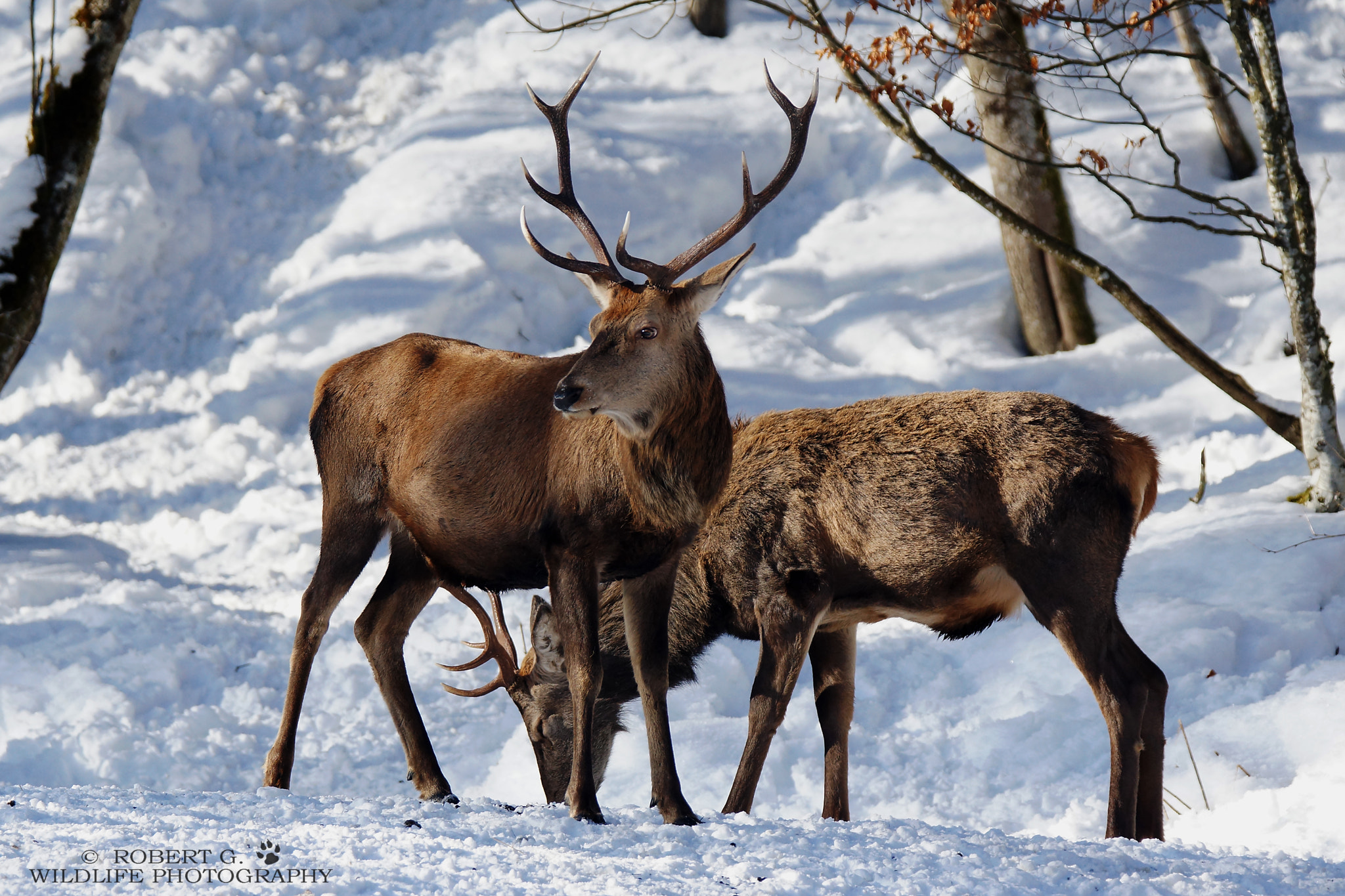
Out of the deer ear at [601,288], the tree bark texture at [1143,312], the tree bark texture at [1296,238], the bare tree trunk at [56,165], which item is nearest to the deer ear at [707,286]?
the deer ear at [601,288]

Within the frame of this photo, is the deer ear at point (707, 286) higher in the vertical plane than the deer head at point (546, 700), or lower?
higher

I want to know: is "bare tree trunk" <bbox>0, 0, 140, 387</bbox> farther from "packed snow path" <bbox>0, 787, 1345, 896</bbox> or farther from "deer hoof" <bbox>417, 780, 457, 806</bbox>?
"deer hoof" <bbox>417, 780, 457, 806</bbox>

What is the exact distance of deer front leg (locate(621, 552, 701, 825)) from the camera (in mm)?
4527

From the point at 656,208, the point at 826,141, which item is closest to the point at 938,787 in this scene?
the point at 656,208

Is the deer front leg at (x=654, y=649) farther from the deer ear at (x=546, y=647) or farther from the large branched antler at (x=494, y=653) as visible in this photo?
the deer ear at (x=546, y=647)

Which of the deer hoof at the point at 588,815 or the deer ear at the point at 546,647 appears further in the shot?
the deer ear at the point at 546,647

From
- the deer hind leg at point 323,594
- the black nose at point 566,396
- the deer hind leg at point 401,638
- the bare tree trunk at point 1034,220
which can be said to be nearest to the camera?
the black nose at point 566,396

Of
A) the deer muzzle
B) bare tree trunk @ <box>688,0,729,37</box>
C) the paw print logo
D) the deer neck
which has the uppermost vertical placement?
bare tree trunk @ <box>688,0,729,37</box>


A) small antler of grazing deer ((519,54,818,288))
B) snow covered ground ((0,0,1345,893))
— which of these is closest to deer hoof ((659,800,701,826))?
snow covered ground ((0,0,1345,893))

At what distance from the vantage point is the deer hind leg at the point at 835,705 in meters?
5.85

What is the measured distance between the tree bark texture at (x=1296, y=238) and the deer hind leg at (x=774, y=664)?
4.01 metres

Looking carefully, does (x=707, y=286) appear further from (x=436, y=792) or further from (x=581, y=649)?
→ (x=436, y=792)

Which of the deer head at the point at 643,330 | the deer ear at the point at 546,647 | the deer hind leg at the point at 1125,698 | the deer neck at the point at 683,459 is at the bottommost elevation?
the deer hind leg at the point at 1125,698

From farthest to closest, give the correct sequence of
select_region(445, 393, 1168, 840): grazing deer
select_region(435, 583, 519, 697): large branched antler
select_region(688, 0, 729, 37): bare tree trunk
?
select_region(688, 0, 729, 37): bare tree trunk → select_region(435, 583, 519, 697): large branched antler → select_region(445, 393, 1168, 840): grazing deer
